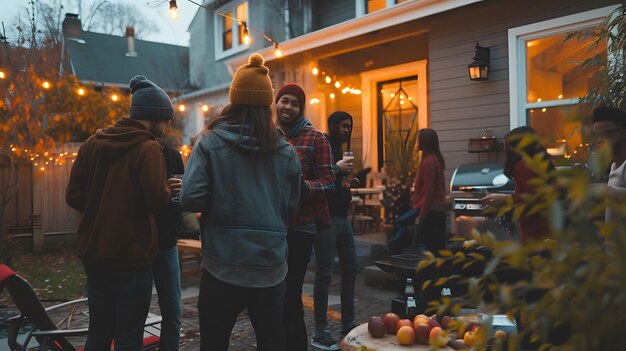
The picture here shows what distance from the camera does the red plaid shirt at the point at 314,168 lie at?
339 centimetres

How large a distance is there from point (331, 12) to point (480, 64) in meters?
5.23

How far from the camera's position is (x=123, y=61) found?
23281 mm

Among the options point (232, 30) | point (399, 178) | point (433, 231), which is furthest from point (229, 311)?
point (232, 30)

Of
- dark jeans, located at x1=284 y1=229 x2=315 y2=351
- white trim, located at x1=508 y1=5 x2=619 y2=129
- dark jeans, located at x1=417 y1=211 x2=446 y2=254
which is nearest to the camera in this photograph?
dark jeans, located at x1=284 y1=229 x2=315 y2=351

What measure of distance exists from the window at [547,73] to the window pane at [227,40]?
10315 mm

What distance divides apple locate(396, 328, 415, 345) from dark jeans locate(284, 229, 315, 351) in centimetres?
93

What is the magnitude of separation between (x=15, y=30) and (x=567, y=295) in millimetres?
9000

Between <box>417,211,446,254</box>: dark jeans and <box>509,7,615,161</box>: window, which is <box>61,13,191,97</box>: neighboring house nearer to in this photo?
<box>509,7,615,161</box>: window

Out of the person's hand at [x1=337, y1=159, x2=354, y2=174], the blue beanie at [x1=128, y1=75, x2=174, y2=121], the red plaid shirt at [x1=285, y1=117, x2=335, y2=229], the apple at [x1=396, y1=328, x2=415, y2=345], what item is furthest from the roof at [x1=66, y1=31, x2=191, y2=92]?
the apple at [x1=396, y1=328, x2=415, y2=345]

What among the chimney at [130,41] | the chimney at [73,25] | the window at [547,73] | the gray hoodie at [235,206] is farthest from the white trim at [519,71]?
the chimney at [130,41]

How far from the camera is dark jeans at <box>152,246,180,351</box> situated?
338cm

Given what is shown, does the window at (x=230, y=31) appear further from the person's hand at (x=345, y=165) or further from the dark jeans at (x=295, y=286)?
→ the dark jeans at (x=295, y=286)

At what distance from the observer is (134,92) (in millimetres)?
3203

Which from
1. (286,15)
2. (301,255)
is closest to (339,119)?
(301,255)
